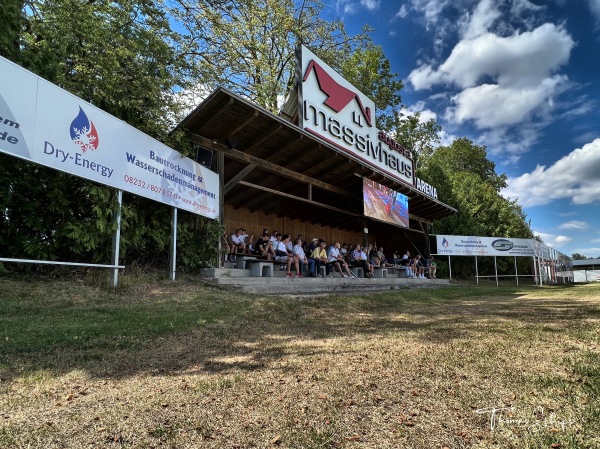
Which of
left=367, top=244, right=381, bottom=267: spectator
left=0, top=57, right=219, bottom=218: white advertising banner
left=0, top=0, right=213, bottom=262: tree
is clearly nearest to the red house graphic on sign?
left=0, top=0, right=213, bottom=262: tree

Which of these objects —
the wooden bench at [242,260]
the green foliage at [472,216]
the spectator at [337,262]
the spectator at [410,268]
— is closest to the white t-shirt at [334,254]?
the spectator at [337,262]

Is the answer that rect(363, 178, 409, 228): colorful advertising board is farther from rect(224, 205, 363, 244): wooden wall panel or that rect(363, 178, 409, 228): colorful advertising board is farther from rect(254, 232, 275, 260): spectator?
rect(254, 232, 275, 260): spectator

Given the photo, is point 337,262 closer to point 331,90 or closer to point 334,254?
point 334,254

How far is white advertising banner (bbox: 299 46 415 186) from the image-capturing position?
12.1 metres

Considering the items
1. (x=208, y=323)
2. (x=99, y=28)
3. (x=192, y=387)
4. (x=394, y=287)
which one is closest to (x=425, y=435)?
(x=192, y=387)

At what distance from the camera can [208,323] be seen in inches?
192

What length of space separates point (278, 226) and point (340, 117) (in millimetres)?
4995

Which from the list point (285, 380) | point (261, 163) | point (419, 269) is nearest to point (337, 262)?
point (261, 163)

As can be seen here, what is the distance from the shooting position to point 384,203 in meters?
14.5

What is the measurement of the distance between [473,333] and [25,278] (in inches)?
260

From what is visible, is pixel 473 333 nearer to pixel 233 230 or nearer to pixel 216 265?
pixel 216 265

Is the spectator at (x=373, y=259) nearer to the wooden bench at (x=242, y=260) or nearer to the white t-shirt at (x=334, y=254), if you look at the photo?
the white t-shirt at (x=334, y=254)

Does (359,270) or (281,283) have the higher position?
(359,270)

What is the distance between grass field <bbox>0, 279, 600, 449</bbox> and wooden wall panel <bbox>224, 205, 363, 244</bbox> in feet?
26.7
